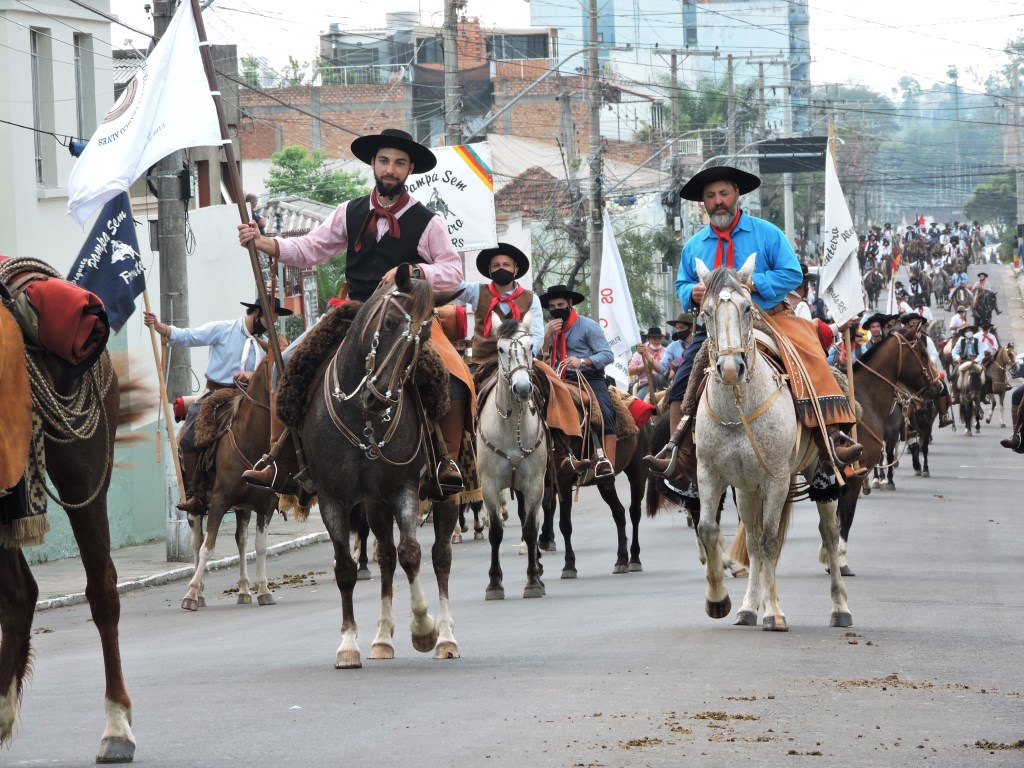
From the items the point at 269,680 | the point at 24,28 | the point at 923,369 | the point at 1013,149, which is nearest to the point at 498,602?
the point at 269,680

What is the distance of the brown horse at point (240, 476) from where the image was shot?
51.3ft

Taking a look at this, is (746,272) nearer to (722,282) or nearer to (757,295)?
(722,282)

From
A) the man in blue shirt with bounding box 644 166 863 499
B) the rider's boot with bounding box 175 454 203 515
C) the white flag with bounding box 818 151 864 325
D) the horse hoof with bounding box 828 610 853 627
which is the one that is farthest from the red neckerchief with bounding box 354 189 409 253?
the white flag with bounding box 818 151 864 325

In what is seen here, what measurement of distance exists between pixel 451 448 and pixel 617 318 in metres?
15.8

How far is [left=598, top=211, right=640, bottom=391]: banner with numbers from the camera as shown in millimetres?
26156

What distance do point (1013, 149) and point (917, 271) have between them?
88604 millimetres

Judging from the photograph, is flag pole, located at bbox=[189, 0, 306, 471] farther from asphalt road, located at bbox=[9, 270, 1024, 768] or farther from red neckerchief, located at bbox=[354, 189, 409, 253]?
asphalt road, located at bbox=[9, 270, 1024, 768]

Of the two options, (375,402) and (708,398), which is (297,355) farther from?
(708,398)

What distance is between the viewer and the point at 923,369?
18891 millimetres

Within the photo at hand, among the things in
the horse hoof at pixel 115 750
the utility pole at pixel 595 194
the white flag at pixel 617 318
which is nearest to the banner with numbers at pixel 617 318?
the white flag at pixel 617 318

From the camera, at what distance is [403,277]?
1013 cm

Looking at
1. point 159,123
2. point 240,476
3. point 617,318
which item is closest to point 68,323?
point 159,123

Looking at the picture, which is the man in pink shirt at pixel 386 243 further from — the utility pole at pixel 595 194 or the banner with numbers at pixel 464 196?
the utility pole at pixel 595 194

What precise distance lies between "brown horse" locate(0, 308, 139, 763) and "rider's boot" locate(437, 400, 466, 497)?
131 inches
